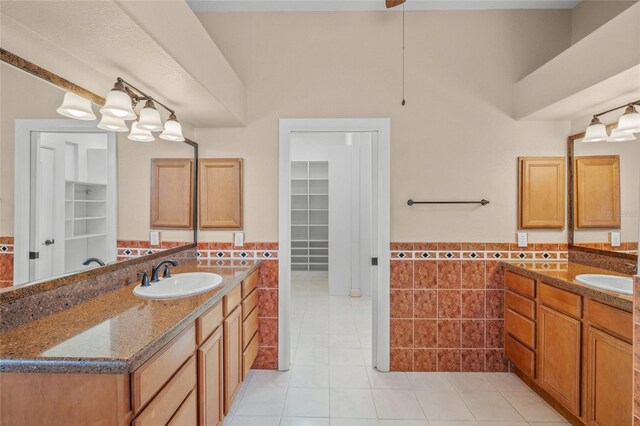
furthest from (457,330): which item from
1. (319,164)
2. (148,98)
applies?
(319,164)

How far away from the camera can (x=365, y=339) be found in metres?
3.07

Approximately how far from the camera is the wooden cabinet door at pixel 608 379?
1.50 m

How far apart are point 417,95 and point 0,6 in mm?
2438

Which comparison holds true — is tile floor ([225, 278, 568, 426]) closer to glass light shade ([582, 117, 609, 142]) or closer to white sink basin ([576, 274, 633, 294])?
white sink basin ([576, 274, 633, 294])

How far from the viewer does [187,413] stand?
132cm

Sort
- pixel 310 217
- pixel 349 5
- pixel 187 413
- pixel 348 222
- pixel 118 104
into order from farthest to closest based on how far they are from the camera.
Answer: pixel 310 217, pixel 348 222, pixel 349 5, pixel 118 104, pixel 187 413

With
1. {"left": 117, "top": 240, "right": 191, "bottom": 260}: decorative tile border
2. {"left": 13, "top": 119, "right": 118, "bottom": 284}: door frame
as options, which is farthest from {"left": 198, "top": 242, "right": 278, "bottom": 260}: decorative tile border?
{"left": 13, "top": 119, "right": 118, "bottom": 284}: door frame

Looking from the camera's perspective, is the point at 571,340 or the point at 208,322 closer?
the point at 208,322

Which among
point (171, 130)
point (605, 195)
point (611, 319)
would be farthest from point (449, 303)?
point (171, 130)

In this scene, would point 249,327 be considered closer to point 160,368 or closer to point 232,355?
point 232,355

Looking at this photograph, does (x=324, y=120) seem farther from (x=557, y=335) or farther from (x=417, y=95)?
(x=557, y=335)

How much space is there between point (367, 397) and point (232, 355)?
1.03m

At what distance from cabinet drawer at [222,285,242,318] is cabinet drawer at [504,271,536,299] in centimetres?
206

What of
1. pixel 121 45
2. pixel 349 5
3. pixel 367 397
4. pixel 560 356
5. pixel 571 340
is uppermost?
pixel 349 5
